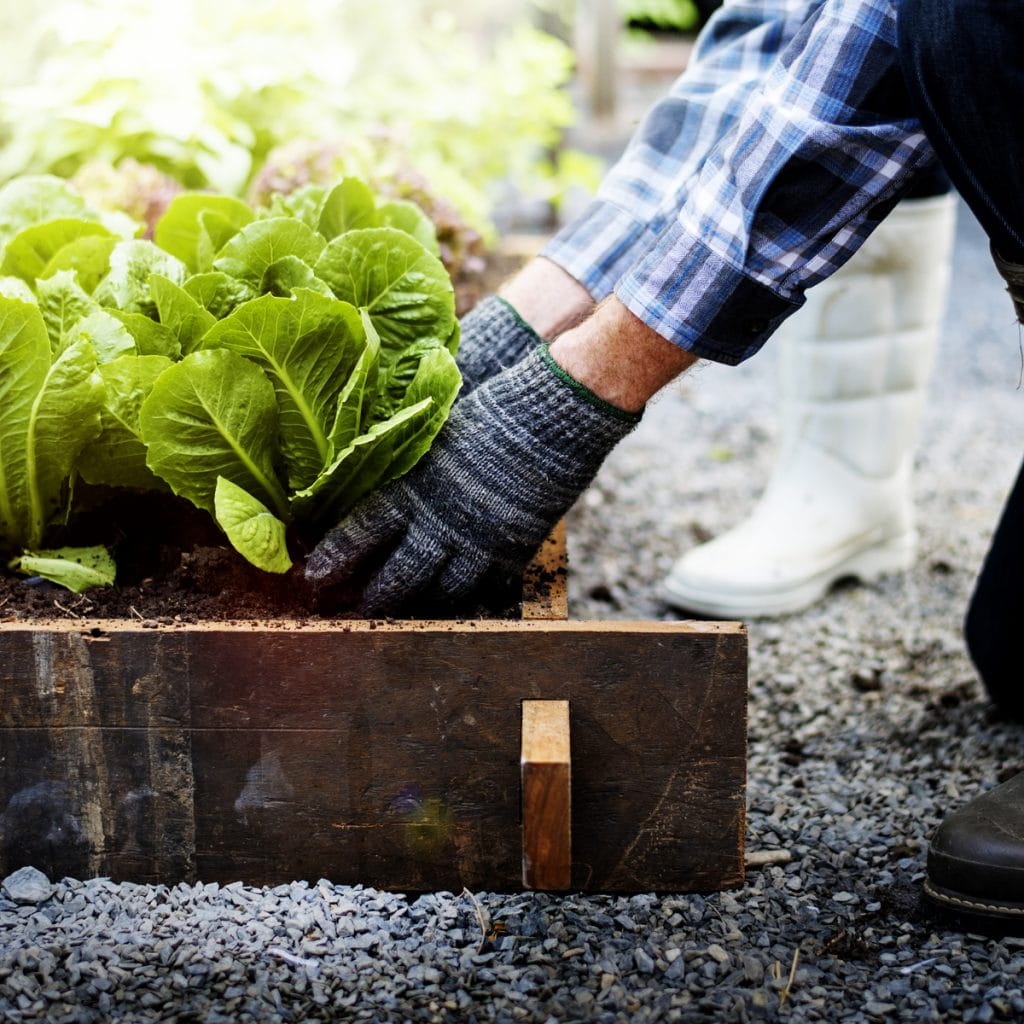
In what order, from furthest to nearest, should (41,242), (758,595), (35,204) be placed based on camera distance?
(758,595), (35,204), (41,242)

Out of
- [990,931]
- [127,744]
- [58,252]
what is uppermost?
[58,252]

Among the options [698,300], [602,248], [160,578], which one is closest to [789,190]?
[698,300]

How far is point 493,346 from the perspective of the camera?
159 cm

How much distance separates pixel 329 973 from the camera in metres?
1.17

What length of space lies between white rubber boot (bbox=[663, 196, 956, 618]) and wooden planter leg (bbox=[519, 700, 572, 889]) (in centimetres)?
116

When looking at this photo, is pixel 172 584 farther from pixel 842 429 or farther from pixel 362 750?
pixel 842 429

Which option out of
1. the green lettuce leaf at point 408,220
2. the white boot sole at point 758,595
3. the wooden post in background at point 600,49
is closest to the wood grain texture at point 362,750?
the green lettuce leaf at point 408,220

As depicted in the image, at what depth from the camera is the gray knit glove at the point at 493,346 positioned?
159 cm

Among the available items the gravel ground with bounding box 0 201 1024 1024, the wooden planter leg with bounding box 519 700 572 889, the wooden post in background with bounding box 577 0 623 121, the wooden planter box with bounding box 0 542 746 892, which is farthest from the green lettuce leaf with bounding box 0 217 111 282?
the wooden post in background with bounding box 577 0 623 121

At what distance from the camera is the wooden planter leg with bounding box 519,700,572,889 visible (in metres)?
1.12

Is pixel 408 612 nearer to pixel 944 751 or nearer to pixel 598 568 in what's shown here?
pixel 944 751

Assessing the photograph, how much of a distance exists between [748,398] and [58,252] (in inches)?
105

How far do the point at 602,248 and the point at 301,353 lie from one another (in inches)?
20.4

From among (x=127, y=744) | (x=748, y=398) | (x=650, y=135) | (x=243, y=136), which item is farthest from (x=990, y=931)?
(x=748, y=398)
